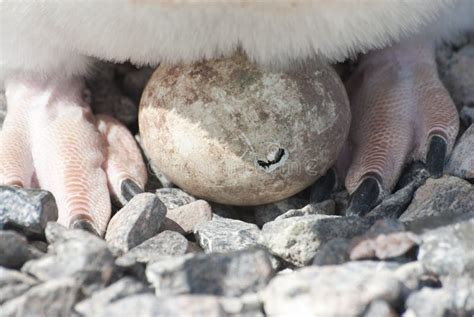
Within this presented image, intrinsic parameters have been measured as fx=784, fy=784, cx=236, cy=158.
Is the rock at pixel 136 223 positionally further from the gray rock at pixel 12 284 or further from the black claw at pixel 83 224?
the gray rock at pixel 12 284

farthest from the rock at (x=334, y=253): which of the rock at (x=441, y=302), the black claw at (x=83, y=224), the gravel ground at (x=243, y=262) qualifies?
the black claw at (x=83, y=224)

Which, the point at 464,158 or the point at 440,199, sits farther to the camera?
the point at 464,158

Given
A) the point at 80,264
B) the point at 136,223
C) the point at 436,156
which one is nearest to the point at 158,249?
the point at 136,223

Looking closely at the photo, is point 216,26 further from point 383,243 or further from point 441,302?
point 441,302

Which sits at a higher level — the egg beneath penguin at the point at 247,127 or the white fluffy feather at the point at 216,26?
the white fluffy feather at the point at 216,26

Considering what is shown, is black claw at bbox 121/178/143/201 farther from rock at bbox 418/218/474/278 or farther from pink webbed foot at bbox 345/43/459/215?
rock at bbox 418/218/474/278
